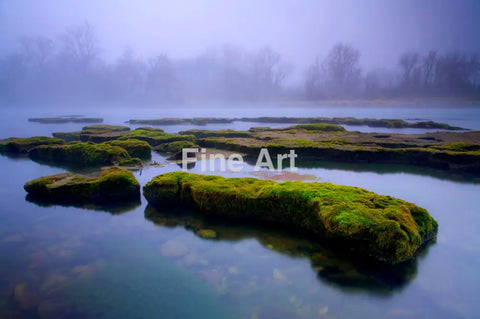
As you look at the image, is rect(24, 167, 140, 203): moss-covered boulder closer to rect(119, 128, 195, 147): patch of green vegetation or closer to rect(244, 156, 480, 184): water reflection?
rect(244, 156, 480, 184): water reflection

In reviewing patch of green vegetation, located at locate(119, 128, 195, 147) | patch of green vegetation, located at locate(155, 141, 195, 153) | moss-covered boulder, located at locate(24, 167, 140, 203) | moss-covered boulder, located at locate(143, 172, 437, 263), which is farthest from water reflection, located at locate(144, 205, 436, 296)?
patch of green vegetation, located at locate(119, 128, 195, 147)

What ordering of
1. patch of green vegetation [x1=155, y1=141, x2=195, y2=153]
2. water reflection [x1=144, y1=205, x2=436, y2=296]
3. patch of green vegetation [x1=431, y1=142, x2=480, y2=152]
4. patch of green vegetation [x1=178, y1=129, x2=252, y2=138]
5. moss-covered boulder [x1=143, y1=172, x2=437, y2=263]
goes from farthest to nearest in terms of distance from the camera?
1. patch of green vegetation [x1=178, y1=129, x2=252, y2=138]
2. patch of green vegetation [x1=155, y1=141, x2=195, y2=153]
3. patch of green vegetation [x1=431, y1=142, x2=480, y2=152]
4. moss-covered boulder [x1=143, y1=172, x2=437, y2=263]
5. water reflection [x1=144, y1=205, x2=436, y2=296]

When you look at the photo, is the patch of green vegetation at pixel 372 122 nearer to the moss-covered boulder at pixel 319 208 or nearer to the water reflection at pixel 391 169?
the water reflection at pixel 391 169

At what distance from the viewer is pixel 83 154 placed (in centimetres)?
2148

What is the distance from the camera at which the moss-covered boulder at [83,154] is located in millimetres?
20500

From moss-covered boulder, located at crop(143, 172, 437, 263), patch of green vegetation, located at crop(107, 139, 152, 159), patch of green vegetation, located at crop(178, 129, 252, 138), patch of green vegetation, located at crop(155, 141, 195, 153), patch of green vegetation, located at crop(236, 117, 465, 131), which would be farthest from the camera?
patch of green vegetation, located at crop(236, 117, 465, 131)

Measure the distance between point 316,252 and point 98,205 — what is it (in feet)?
29.5

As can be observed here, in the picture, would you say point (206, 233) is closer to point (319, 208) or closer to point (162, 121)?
point (319, 208)

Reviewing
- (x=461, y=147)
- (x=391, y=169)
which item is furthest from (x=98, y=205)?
(x=461, y=147)

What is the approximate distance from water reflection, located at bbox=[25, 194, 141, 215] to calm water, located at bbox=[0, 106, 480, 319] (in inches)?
16.6

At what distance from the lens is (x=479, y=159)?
17.6 m

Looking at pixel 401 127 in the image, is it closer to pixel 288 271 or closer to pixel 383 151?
pixel 383 151

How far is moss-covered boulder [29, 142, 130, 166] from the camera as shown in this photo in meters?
20.5

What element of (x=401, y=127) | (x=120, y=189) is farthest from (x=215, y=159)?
(x=401, y=127)
